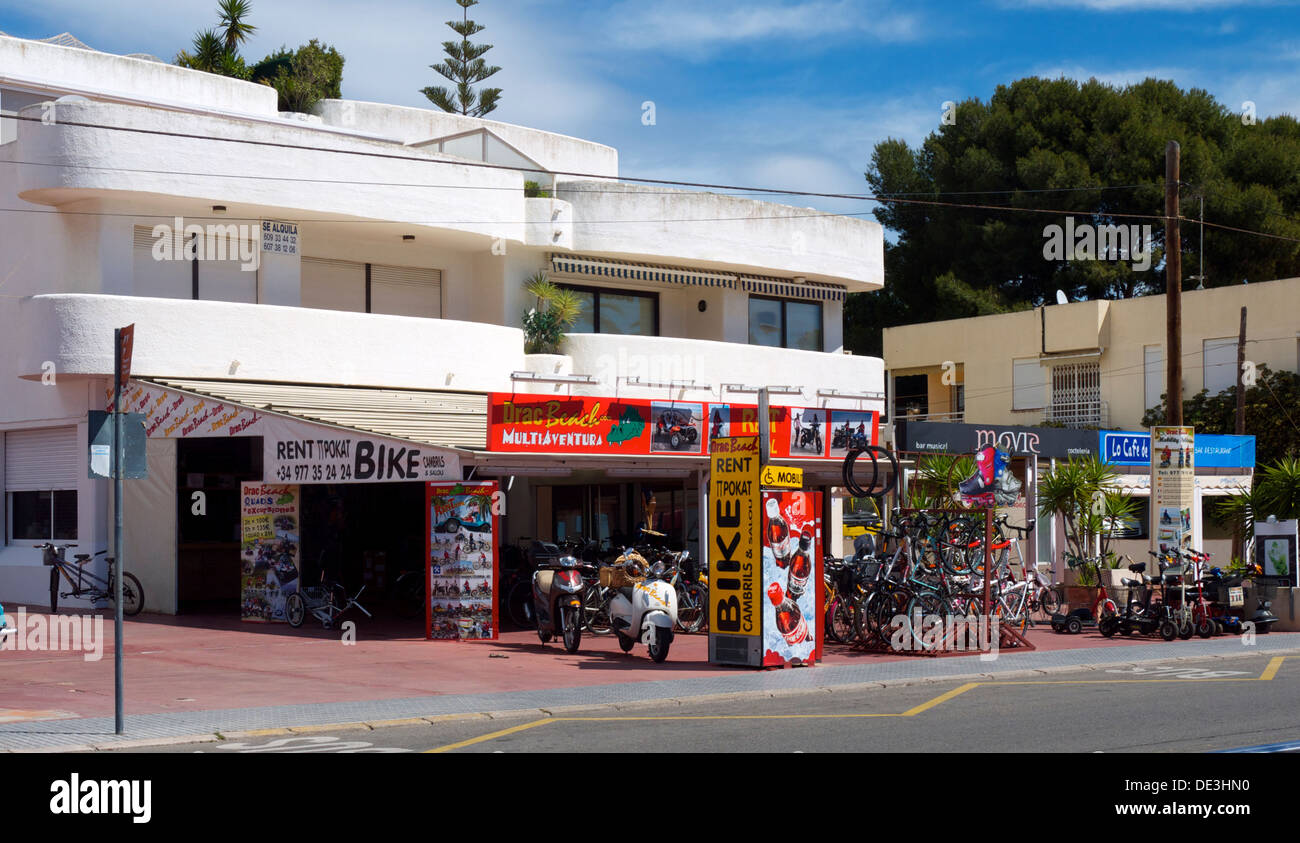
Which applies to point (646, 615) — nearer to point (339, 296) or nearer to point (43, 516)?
point (339, 296)

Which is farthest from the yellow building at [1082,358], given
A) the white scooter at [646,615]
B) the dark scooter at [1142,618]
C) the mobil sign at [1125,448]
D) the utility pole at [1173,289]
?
the white scooter at [646,615]

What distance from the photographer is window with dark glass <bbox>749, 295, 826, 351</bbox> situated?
104ft

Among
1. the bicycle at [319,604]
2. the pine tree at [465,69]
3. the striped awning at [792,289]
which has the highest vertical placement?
the pine tree at [465,69]

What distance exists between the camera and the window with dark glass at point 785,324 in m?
31.6

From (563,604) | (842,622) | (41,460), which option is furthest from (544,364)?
(842,622)

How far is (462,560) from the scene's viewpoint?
19.0 m

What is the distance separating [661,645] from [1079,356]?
31.4 m

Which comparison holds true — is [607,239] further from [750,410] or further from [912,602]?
[912,602]

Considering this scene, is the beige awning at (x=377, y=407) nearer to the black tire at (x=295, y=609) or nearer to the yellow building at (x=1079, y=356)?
the black tire at (x=295, y=609)

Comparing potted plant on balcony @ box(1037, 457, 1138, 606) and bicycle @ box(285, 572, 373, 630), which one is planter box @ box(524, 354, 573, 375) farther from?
potted plant on balcony @ box(1037, 457, 1138, 606)

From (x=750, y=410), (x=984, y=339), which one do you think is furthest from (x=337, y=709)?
(x=984, y=339)

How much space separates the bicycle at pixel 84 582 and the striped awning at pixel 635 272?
34.1 ft

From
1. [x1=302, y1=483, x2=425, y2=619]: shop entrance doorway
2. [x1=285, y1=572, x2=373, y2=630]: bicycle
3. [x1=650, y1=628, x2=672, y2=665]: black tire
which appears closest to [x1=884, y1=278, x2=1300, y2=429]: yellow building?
[x1=302, y1=483, x2=425, y2=619]: shop entrance doorway

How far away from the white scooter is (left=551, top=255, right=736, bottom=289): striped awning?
38.3 feet
